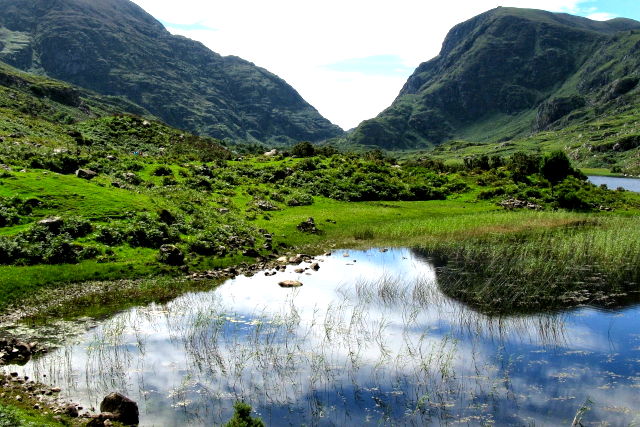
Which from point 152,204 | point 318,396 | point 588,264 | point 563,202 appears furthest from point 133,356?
point 563,202

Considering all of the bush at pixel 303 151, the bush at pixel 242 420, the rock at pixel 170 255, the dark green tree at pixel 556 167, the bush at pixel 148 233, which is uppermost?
the bush at pixel 303 151

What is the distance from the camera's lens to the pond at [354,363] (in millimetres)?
19375

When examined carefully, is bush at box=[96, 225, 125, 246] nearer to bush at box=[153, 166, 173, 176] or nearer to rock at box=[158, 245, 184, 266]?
rock at box=[158, 245, 184, 266]

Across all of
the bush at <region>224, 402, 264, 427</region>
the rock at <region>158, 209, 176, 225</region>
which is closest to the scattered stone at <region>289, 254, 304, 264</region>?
the rock at <region>158, 209, 176, 225</region>

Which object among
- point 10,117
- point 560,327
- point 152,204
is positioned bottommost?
point 560,327

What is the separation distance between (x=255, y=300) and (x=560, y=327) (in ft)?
67.9

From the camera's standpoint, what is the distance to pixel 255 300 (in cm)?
3441

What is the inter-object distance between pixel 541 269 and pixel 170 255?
111 feet

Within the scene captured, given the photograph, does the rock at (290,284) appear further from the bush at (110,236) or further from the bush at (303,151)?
the bush at (303,151)

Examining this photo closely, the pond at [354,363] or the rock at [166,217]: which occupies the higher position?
the rock at [166,217]

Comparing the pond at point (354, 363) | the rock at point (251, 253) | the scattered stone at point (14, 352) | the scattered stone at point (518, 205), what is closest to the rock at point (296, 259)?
the rock at point (251, 253)

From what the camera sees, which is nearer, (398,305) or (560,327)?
(560,327)

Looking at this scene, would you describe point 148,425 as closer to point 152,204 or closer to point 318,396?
point 318,396

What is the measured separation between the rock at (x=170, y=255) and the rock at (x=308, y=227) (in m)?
19.7
